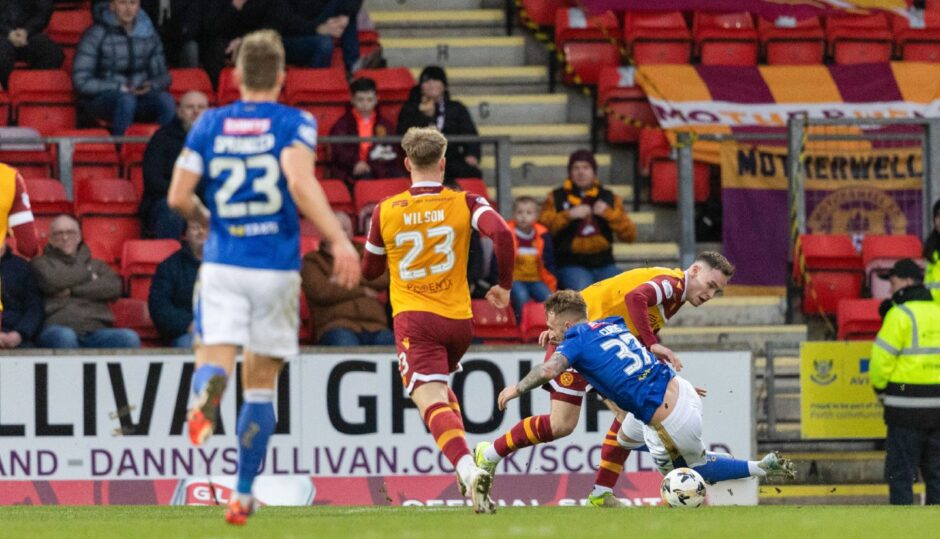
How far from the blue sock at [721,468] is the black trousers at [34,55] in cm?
853

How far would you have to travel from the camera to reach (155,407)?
44.9 ft

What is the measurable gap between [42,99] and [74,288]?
3.34 meters

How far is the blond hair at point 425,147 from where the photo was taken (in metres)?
10.1

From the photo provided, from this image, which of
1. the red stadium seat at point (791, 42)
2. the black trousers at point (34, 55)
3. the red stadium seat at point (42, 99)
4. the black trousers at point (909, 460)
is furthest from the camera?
the red stadium seat at point (791, 42)

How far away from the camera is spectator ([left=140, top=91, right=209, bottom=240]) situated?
15.5 m

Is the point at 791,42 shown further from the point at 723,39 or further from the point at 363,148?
the point at 363,148

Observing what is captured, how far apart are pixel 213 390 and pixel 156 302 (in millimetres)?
6513

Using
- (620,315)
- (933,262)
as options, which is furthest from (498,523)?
(933,262)

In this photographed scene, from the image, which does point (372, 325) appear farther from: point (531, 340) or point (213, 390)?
point (213, 390)

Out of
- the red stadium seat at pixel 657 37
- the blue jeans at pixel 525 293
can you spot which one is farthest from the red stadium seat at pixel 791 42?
the blue jeans at pixel 525 293

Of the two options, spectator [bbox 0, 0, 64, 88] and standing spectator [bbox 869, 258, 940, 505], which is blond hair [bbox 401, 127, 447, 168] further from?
spectator [bbox 0, 0, 64, 88]

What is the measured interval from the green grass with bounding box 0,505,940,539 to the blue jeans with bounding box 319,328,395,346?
11.9 feet

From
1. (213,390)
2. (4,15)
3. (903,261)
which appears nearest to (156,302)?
(4,15)

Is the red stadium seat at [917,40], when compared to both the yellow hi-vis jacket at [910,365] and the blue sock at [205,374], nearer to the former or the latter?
the yellow hi-vis jacket at [910,365]
